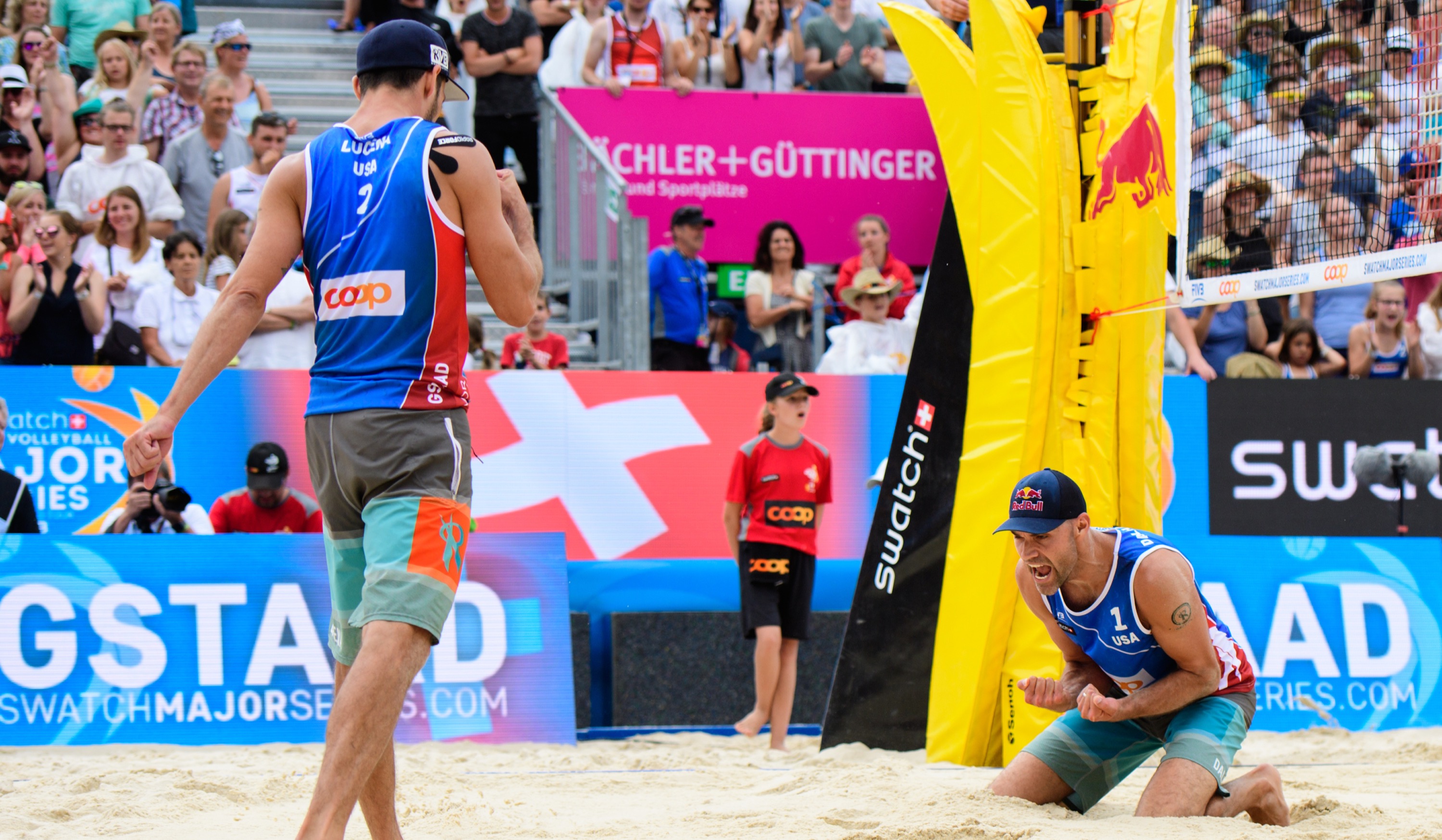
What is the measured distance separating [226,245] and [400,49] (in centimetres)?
569

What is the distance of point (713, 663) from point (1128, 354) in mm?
3214

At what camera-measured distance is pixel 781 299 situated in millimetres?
9703

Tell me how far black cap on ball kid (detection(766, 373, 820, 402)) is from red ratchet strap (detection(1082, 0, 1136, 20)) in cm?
233

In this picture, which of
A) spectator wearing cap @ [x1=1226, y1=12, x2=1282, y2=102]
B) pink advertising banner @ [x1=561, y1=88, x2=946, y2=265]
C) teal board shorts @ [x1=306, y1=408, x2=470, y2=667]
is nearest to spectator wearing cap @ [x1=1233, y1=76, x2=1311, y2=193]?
spectator wearing cap @ [x1=1226, y1=12, x2=1282, y2=102]

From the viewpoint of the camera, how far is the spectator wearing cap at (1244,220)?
5906 mm

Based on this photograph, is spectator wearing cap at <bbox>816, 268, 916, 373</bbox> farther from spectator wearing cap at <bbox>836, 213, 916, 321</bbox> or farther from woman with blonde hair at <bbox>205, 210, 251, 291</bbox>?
woman with blonde hair at <bbox>205, 210, 251, 291</bbox>

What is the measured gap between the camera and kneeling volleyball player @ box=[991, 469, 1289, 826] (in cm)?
419

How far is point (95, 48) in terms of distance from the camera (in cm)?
999

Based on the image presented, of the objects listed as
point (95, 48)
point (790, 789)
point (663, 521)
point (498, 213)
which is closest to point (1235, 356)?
point (663, 521)

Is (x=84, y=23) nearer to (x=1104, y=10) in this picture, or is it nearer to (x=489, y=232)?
(x=1104, y=10)

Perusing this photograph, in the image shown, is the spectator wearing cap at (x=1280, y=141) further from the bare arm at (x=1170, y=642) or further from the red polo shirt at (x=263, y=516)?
the red polo shirt at (x=263, y=516)

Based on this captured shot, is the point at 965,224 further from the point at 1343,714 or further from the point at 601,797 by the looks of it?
the point at 1343,714

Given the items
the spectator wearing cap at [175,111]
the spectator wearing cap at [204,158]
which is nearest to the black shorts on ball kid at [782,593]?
the spectator wearing cap at [204,158]

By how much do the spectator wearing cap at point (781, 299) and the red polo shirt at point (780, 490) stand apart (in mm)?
2506
